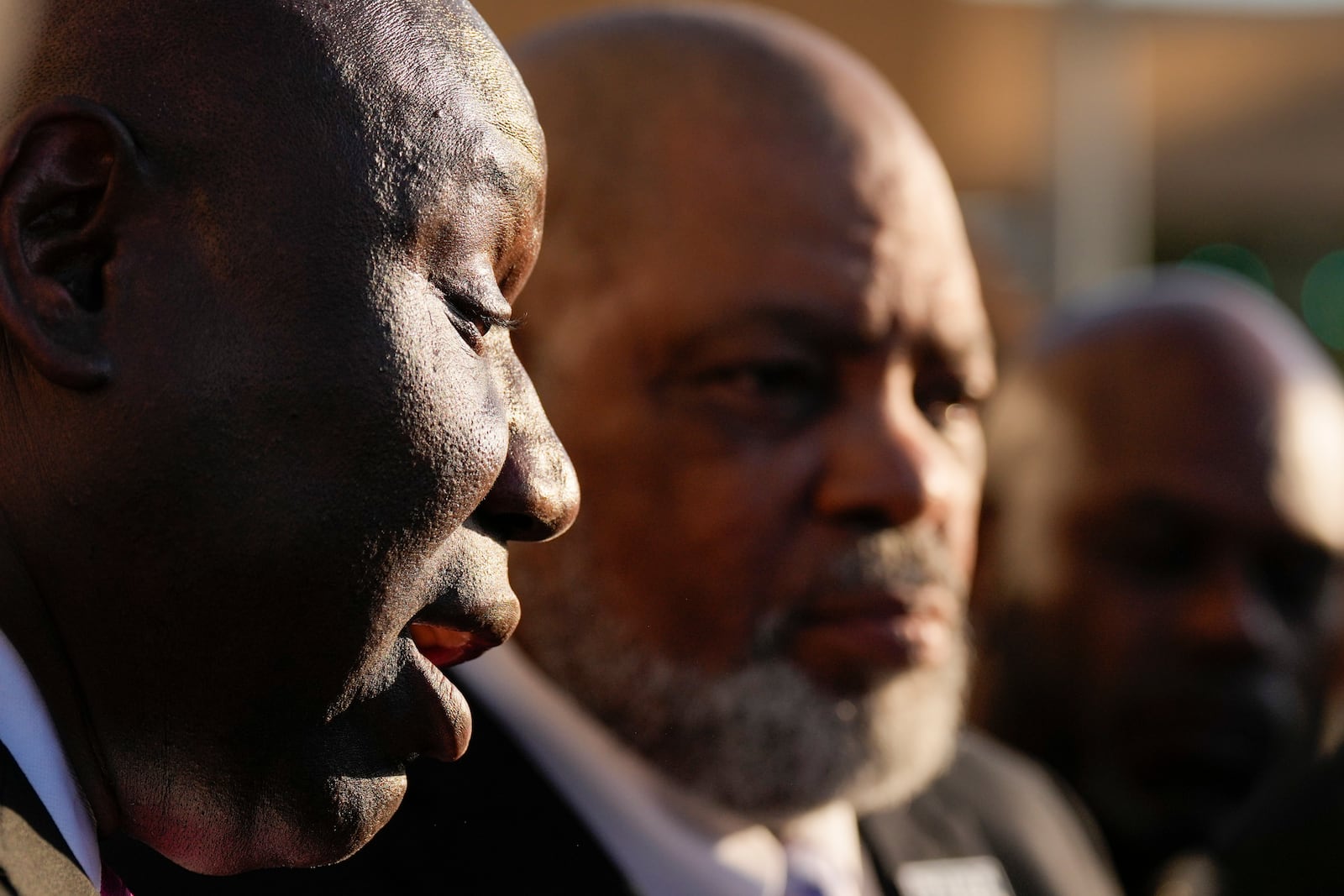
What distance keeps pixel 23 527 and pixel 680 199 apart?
1.26 m

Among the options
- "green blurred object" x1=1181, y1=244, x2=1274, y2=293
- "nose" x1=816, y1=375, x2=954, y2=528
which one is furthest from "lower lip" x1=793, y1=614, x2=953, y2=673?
"green blurred object" x1=1181, y1=244, x2=1274, y2=293

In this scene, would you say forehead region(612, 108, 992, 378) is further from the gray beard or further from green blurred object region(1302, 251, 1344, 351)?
green blurred object region(1302, 251, 1344, 351)

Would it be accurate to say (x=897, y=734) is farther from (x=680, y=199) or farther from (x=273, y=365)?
(x=273, y=365)

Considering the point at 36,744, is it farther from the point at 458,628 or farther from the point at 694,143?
the point at 694,143

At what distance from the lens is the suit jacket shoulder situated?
2342 millimetres

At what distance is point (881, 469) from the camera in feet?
6.13

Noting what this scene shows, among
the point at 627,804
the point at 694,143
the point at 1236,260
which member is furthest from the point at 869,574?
the point at 1236,260

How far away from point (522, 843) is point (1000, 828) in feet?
4.12

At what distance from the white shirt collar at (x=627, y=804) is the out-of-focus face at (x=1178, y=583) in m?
1.04

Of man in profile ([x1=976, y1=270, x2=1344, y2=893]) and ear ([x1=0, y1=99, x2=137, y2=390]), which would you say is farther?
man in profile ([x1=976, y1=270, x2=1344, y2=893])

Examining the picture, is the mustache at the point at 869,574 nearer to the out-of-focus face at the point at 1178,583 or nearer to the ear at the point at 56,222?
the out-of-focus face at the point at 1178,583

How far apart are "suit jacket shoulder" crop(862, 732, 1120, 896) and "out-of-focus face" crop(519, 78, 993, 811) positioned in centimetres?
39

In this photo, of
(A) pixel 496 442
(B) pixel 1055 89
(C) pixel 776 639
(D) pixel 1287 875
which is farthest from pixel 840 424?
(B) pixel 1055 89

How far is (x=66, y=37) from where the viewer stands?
81 centimetres
